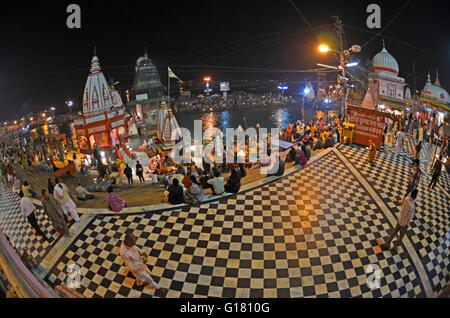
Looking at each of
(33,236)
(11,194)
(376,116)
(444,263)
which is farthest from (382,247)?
(11,194)

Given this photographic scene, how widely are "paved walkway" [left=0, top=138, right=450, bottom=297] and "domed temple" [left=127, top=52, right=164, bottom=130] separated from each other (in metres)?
21.7

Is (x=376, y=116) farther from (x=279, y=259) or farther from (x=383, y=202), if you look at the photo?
(x=279, y=259)

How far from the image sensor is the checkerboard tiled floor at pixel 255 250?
4.12 metres

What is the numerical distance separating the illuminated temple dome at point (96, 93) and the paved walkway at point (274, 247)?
9567 mm

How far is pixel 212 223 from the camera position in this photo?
552 centimetres

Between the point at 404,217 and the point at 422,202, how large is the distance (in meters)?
2.79

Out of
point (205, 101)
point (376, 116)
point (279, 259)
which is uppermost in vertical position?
point (205, 101)

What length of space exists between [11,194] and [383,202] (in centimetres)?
1272

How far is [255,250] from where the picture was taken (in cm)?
474

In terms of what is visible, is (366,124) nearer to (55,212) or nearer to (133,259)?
(133,259)

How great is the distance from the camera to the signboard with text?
9758 mm

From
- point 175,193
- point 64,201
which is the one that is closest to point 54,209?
point 64,201

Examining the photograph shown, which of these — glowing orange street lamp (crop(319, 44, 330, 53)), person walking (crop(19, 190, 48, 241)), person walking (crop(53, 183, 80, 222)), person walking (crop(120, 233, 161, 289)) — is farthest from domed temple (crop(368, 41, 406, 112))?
person walking (crop(19, 190, 48, 241))

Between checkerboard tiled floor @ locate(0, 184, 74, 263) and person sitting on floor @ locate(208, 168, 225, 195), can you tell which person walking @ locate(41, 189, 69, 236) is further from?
person sitting on floor @ locate(208, 168, 225, 195)
